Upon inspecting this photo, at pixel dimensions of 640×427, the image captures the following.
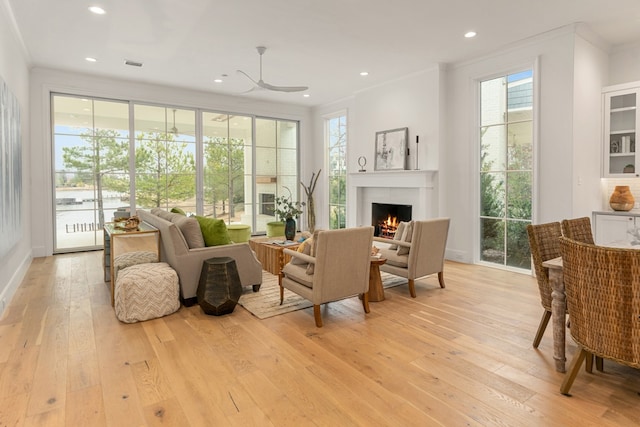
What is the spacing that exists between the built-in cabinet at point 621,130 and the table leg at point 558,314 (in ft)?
11.1

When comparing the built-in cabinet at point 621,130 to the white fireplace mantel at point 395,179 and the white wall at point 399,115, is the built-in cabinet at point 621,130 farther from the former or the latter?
the white fireplace mantel at point 395,179

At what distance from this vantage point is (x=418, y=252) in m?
3.88

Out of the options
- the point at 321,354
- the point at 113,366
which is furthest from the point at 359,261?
the point at 113,366

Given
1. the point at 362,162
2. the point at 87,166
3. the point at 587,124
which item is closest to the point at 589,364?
the point at 587,124

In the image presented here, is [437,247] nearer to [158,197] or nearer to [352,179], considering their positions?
[352,179]

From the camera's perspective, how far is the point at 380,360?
2520mm

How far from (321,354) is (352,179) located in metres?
4.83

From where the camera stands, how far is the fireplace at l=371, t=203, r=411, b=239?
21.2ft

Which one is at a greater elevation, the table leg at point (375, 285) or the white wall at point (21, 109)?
the white wall at point (21, 109)

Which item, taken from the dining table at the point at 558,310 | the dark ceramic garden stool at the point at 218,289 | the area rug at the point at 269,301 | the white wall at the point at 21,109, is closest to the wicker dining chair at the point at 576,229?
the dining table at the point at 558,310

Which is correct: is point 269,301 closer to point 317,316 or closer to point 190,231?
point 317,316

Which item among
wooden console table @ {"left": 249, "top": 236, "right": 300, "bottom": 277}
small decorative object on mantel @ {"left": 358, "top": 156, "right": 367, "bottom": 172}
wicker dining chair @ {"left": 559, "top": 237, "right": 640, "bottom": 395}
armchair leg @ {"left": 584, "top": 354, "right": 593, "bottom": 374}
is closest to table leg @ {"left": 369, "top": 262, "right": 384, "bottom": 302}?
wooden console table @ {"left": 249, "top": 236, "right": 300, "bottom": 277}

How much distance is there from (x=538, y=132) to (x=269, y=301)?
153 inches

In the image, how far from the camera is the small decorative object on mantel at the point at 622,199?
4668mm
